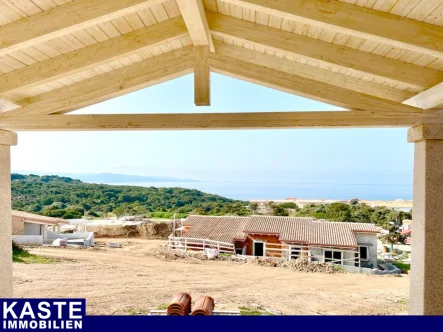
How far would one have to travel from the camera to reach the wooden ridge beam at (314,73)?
326 centimetres

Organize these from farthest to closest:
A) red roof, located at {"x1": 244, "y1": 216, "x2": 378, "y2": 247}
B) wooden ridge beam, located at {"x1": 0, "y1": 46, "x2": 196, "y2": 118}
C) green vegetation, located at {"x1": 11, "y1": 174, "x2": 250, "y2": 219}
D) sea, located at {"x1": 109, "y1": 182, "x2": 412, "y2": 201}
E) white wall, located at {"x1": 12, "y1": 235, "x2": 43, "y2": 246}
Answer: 1. sea, located at {"x1": 109, "y1": 182, "x2": 412, "y2": 201}
2. green vegetation, located at {"x1": 11, "y1": 174, "x2": 250, "y2": 219}
3. white wall, located at {"x1": 12, "y1": 235, "x2": 43, "y2": 246}
4. red roof, located at {"x1": 244, "y1": 216, "x2": 378, "y2": 247}
5. wooden ridge beam, located at {"x1": 0, "y1": 46, "x2": 196, "y2": 118}

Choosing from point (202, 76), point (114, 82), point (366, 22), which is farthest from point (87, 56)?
point (366, 22)

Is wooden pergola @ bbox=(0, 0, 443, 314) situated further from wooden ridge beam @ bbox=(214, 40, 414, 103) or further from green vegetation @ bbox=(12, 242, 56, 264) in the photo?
green vegetation @ bbox=(12, 242, 56, 264)

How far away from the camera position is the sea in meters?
8.33

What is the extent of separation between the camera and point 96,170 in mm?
10703

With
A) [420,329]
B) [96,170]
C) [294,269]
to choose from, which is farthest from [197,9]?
[96,170]

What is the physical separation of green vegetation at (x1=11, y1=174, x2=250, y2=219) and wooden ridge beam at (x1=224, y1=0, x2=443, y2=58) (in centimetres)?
614

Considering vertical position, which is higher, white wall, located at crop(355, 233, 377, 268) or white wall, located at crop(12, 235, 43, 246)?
white wall, located at crop(355, 233, 377, 268)

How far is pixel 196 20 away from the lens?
2.58 metres

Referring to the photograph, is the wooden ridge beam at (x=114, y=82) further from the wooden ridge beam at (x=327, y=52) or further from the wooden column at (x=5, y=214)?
the wooden ridge beam at (x=327, y=52)

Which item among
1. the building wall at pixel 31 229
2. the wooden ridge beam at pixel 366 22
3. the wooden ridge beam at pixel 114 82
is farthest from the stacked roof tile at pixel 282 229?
the wooden ridge beam at pixel 366 22

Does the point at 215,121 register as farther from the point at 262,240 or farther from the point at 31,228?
the point at 31,228

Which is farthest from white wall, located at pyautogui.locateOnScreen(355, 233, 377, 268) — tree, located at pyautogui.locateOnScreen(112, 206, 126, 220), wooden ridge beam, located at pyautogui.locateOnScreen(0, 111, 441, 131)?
tree, located at pyautogui.locateOnScreen(112, 206, 126, 220)

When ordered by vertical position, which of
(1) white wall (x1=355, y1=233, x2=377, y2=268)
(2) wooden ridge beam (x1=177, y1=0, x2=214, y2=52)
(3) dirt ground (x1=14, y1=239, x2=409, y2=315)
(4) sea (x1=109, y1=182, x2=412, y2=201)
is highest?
(2) wooden ridge beam (x1=177, y1=0, x2=214, y2=52)
